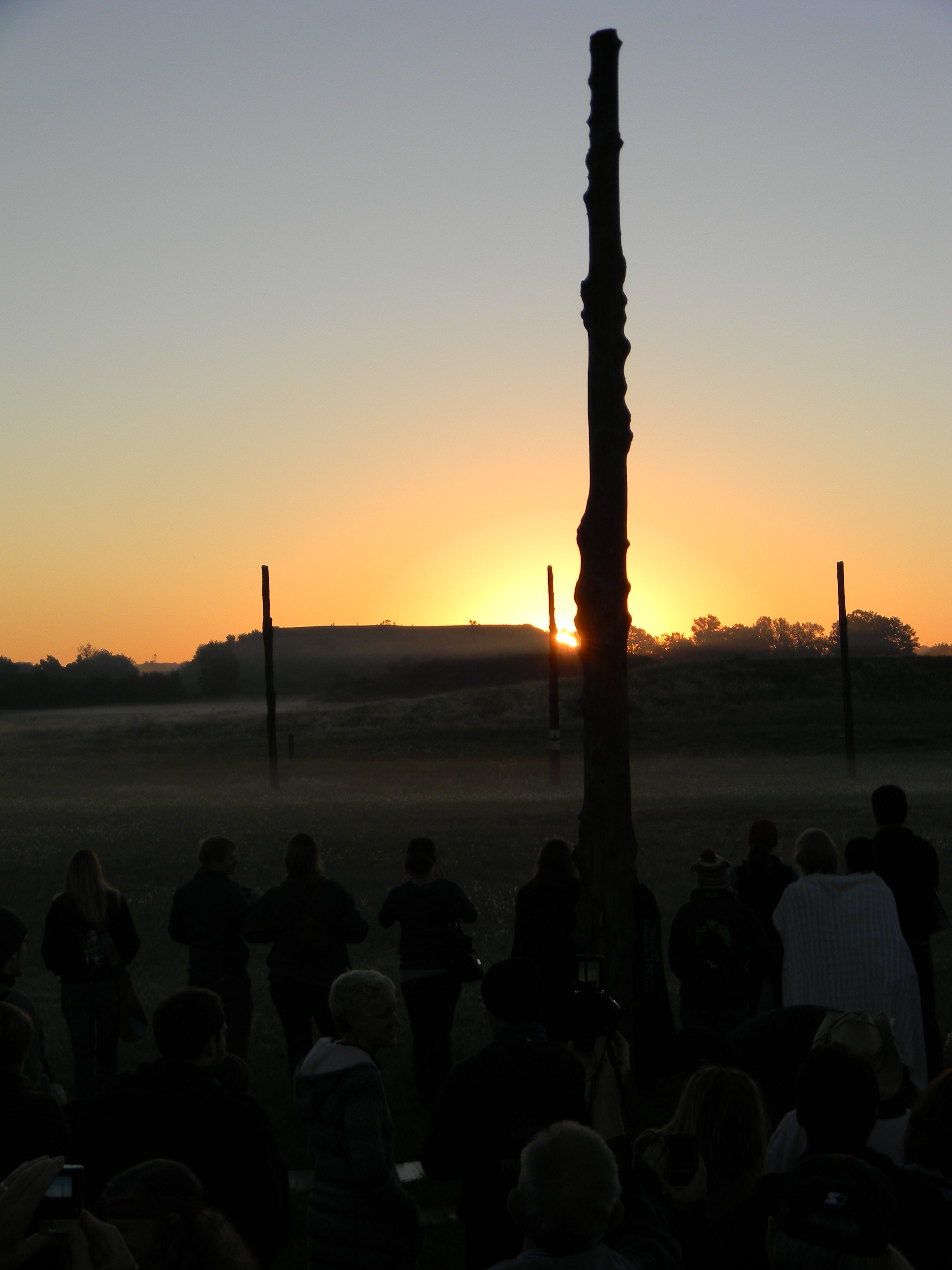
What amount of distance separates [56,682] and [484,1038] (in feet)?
387

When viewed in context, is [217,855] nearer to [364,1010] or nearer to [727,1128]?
[364,1010]

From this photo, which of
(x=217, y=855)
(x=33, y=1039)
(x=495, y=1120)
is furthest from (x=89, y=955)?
(x=495, y=1120)

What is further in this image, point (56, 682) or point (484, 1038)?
point (56, 682)

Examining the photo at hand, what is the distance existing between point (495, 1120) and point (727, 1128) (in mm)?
791

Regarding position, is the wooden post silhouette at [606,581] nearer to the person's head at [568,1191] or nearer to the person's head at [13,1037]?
the person's head at [13,1037]

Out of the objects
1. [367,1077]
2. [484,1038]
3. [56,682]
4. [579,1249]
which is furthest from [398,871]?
[56,682]

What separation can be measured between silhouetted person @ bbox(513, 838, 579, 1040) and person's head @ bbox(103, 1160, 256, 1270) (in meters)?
4.54

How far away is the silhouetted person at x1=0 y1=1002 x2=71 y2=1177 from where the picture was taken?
3717 millimetres

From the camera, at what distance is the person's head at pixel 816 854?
22.6 ft

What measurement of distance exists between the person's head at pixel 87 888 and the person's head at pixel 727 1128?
15.2ft

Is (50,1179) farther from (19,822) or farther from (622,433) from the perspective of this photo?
(19,822)

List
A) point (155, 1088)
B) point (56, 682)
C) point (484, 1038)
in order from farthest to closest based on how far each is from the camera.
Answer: point (56, 682)
point (484, 1038)
point (155, 1088)

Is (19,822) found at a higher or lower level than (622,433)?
lower

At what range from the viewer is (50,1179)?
2607mm
